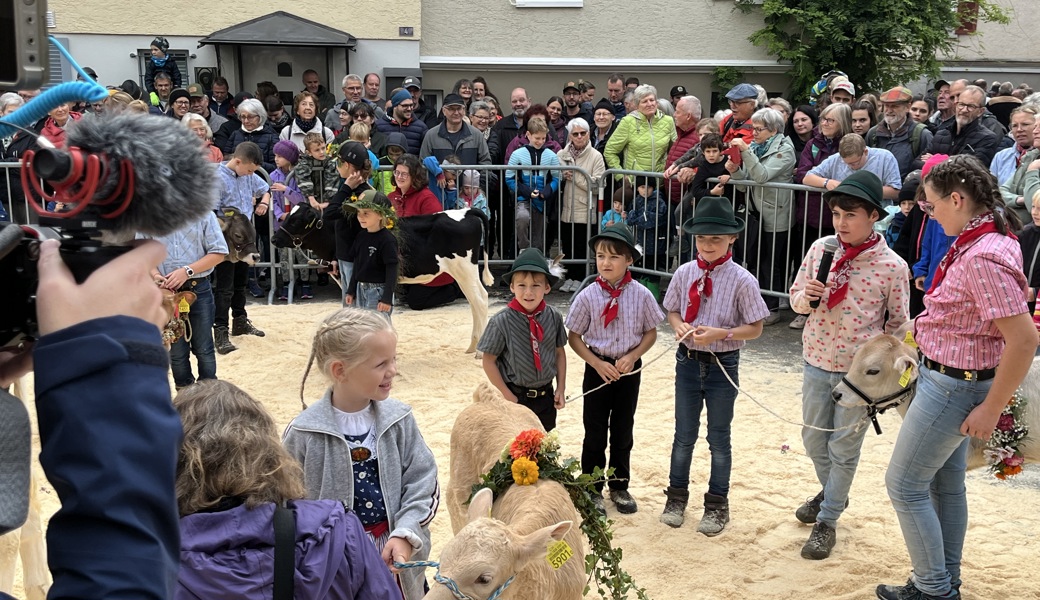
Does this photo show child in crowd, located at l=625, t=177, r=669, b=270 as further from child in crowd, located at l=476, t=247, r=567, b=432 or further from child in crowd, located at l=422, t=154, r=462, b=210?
child in crowd, located at l=476, t=247, r=567, b=432

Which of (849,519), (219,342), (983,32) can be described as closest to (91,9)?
(219,342)

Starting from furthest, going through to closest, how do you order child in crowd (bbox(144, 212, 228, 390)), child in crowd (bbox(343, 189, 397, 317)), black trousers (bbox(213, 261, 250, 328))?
black trousers (bbox(213, 261, 250, 328)) → child in crowd (bbox(343, 189, 397, 317)) → child in crowd (bbox(144, 212, 228, 390))

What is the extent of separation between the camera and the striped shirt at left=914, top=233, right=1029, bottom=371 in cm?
400

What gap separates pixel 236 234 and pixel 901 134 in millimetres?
6509

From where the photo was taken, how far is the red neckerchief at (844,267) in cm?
512

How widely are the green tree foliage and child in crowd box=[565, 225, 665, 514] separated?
1383 cm

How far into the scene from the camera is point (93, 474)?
1163 millimetres

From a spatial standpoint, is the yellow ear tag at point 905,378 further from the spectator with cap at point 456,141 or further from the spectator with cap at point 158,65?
→ the spectator with cap at point 158,65

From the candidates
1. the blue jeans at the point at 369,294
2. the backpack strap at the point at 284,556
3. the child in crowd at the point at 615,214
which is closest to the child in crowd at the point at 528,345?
the blue jeans at the point at 369,294

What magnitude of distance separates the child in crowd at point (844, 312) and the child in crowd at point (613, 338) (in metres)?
0.92

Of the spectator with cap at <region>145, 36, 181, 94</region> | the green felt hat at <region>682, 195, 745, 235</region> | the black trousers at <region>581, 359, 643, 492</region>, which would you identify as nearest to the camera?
the green felt hat at <region>682, 195, 745, 235</region>

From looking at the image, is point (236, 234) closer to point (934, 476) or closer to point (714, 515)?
point (714, 515)

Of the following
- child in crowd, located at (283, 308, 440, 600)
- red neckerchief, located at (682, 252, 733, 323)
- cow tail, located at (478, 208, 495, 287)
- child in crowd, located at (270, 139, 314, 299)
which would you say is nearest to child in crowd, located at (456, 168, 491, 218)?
cow tail, located at (478, 208, 495, 287)

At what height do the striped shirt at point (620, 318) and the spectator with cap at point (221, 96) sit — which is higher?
the spectator with cap at point (221, 96)
